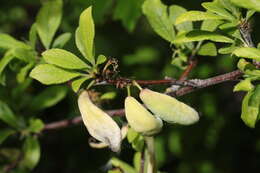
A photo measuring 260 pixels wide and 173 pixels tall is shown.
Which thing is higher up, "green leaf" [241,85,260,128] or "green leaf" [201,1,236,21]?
"green leaf" [201,1,236,21]

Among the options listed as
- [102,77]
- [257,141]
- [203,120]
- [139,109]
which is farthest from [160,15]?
[257,141]

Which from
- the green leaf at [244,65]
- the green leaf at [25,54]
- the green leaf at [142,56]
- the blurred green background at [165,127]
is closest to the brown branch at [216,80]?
the green leaf at [244,65]

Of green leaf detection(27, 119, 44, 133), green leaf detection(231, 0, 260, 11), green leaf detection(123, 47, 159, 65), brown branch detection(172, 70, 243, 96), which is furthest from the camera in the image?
green leaf detection(123, 47, 159, 65)

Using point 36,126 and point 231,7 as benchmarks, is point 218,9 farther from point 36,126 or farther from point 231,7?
point 36,126

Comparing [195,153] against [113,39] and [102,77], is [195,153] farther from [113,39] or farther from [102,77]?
[102,77]

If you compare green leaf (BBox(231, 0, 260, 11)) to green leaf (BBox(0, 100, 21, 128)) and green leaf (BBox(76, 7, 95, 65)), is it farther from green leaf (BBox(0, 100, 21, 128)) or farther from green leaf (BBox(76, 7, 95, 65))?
green leaf (BBox(0, 100, 21, 128))

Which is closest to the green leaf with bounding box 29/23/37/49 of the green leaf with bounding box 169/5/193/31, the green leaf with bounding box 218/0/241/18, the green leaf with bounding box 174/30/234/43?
the green leaf with bounding box 169/5/193/31
